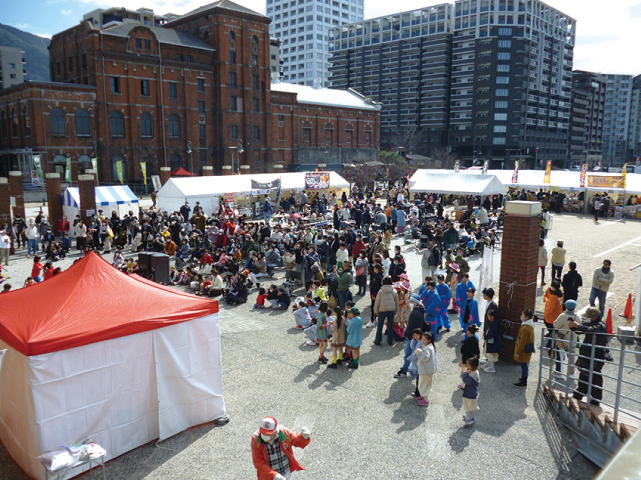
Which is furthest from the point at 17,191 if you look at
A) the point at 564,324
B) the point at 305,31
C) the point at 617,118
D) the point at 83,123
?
the point at 617,118

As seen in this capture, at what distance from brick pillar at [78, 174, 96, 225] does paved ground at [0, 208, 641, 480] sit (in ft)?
53.8

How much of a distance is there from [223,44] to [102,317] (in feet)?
169

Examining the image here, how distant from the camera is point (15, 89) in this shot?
4294 centimetres

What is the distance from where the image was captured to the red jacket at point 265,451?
5043mm

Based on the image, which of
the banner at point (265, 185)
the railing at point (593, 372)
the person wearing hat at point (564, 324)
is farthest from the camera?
the banner at point (265, 185)

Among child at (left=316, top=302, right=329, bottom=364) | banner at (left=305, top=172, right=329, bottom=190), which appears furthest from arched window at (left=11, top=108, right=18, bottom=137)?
child at (left=316, top=302, right=329, bottom=364)

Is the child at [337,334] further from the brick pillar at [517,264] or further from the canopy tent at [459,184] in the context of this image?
the canopy tent at [459,184]

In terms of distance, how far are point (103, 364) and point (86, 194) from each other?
19.6m

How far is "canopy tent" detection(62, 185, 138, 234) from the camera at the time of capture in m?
24.5

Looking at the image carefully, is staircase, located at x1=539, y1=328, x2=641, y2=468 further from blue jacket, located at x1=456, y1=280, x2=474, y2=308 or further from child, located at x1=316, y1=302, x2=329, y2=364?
child, located at x1=316, y1=302, x2=329, y2=364

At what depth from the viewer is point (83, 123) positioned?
43531 millimetres

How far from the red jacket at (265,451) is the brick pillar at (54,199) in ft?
79.0

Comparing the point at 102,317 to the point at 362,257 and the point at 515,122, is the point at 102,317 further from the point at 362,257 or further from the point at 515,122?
the point at 515,122

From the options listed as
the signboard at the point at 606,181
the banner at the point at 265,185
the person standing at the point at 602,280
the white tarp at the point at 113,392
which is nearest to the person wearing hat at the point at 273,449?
the white tarp at the point at 113,392
